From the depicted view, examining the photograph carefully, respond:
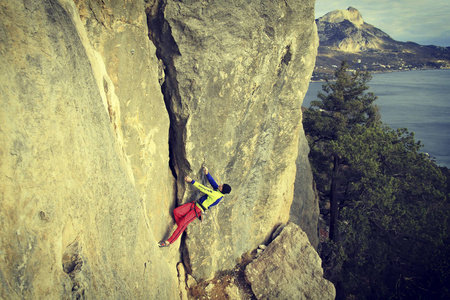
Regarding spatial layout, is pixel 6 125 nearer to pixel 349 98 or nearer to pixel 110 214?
pixel 110 214

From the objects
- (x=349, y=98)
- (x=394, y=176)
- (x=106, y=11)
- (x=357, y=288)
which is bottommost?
(x=357, y=288)

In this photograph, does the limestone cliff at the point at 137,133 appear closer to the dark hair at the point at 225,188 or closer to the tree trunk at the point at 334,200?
the dark hair at the point at 225,188

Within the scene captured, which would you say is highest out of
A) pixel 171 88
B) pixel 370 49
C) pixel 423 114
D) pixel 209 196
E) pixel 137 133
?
pixel 370 49

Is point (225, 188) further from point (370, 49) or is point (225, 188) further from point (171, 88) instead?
point (370, 49)

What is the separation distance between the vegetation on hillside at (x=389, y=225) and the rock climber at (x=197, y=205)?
22.0ft

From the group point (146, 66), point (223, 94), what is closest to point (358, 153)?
point (223, 94)

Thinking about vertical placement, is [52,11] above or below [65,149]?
above

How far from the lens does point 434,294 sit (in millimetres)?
9992

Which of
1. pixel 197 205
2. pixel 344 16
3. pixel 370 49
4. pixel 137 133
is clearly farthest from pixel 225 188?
pixel 344 16

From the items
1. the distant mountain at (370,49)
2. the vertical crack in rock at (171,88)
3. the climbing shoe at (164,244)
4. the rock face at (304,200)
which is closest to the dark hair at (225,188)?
the vertical crack in rock at (171,88)

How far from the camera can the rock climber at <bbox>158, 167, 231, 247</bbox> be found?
22.3 feet

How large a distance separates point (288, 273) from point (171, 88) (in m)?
6.03

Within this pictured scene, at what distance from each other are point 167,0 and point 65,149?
13.0 feet

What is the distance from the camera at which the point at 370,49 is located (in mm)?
150375
